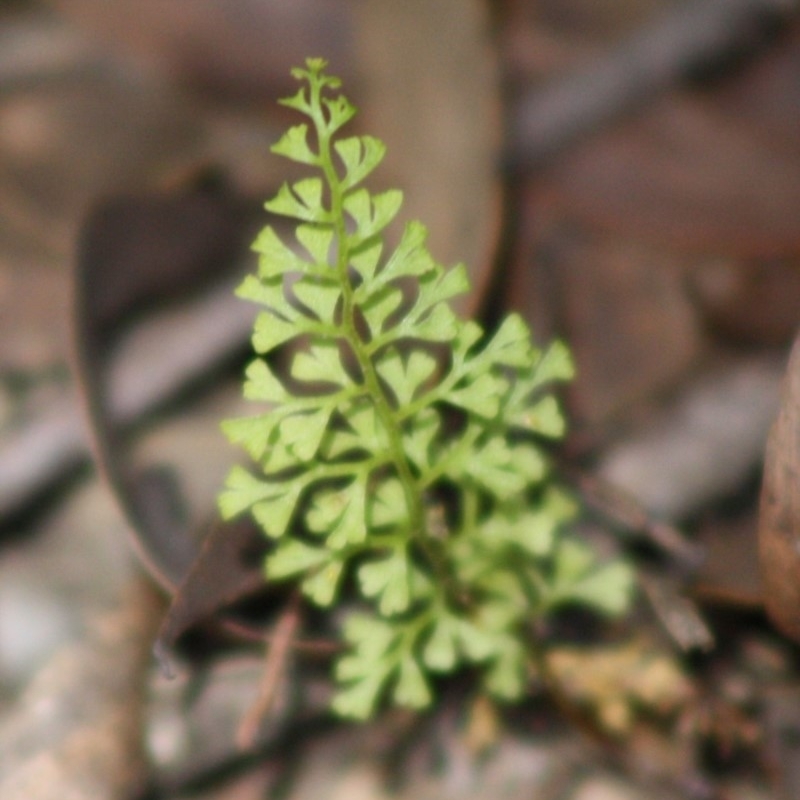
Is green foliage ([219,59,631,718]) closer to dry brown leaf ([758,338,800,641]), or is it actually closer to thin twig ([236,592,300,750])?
thin twig ([236,592,300,750])

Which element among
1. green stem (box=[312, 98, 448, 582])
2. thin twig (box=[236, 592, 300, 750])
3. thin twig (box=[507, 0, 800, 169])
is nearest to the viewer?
green stem (box=[312, 98, 448, 582])

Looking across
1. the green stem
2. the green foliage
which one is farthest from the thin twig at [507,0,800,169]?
the green stem

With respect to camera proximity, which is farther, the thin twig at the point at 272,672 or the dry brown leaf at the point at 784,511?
the thin twig at the point at 272,672

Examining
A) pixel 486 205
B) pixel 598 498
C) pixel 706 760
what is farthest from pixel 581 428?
pixel 706 760

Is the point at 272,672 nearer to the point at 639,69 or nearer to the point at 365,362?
the point at 365,362

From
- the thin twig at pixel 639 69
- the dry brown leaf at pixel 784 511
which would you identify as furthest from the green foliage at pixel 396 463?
the thin twig at pixel 639 69

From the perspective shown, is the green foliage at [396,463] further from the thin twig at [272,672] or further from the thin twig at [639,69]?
the thin twig at [639,69]

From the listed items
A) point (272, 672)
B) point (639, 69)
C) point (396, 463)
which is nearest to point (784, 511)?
point (396, 463)

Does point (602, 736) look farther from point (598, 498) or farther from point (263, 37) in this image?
point (263, 37)
